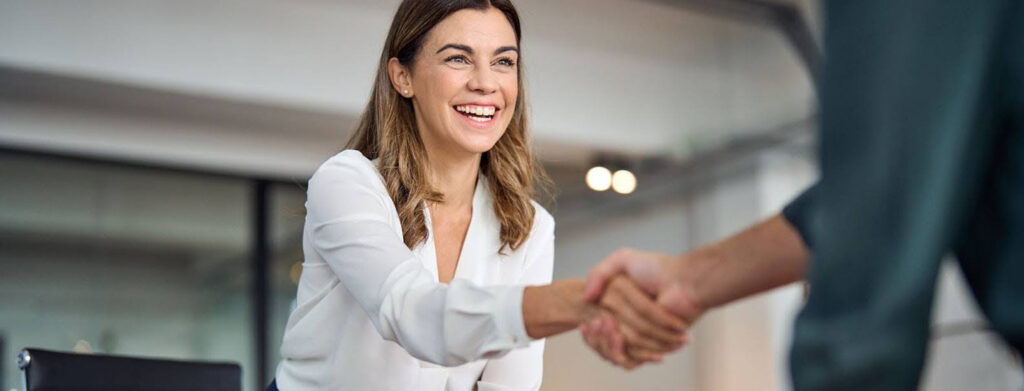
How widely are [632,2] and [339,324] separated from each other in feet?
13.7

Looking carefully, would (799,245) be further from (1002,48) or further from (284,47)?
(284,47)

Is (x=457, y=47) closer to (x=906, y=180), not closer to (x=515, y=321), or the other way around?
(x=515, y=321)

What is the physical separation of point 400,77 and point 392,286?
618mm

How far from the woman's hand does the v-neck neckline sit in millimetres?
492

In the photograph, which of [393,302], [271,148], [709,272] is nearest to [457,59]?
[393,302]

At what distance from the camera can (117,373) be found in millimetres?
2176

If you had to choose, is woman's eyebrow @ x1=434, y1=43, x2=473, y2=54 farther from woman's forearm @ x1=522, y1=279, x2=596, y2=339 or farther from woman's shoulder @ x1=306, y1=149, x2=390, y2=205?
woman's forearm @ x1=522, y1=279, x2=596, y2=339

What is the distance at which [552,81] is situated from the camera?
19.4ft

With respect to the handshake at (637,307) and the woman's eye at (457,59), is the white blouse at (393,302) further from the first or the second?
the woman's eye at (457,59)

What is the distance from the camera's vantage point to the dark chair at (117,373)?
2.08m

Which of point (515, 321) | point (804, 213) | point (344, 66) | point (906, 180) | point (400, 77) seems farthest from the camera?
point (344, 66)

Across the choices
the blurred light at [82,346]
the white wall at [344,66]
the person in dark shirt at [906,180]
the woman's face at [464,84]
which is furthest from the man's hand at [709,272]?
the blurred light at [82,346]

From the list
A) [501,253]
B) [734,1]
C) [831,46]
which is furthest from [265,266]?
[831,46]

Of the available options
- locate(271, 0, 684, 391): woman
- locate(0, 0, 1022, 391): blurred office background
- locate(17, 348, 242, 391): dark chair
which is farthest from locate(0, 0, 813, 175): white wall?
locate(271, 0, 684, 391): woman
